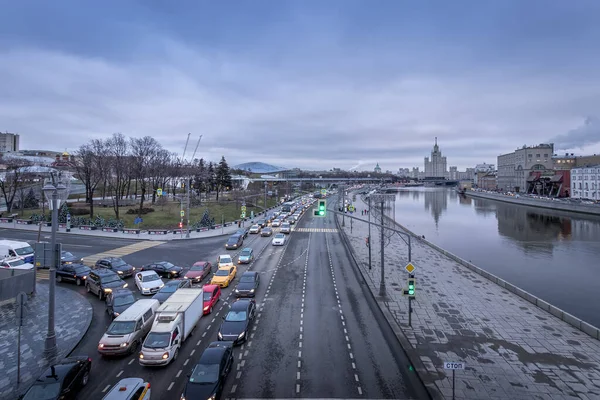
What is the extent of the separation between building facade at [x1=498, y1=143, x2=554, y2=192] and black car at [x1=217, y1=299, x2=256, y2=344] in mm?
163632

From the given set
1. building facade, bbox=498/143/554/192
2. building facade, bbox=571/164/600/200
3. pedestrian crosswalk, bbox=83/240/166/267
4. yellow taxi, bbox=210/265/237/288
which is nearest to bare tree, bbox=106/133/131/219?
pedestrian crosswalk, bbox=83/240/166/267

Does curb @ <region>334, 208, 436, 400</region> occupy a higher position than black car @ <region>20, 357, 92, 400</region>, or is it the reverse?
black car @ <region>20, 357, 92, 400</region>

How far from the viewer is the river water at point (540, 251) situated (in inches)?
1016

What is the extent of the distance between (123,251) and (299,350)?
2656 centimetres

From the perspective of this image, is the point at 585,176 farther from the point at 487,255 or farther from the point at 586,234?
the point at 487,255

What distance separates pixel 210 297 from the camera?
61.3 feet

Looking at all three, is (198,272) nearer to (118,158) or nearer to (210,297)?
(210,297)

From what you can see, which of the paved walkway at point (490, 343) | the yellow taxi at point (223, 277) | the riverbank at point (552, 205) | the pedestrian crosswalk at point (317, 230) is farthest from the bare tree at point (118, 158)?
the riverbank at point (552, 205)

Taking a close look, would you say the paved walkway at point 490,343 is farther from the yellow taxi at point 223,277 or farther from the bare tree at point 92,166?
the bare tree at point 92,166

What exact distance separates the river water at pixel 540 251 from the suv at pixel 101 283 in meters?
30.5

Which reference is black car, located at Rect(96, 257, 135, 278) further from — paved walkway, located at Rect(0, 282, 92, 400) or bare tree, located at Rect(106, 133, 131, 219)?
bare tree, located at Rect(106, 133, 131, 219)

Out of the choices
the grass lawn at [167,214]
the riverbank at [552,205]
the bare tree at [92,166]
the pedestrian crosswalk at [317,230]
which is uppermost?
the bare tree at [92,166]

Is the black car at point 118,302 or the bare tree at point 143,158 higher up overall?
the bare tree at point 143,158

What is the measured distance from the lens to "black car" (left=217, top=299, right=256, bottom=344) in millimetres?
14312
